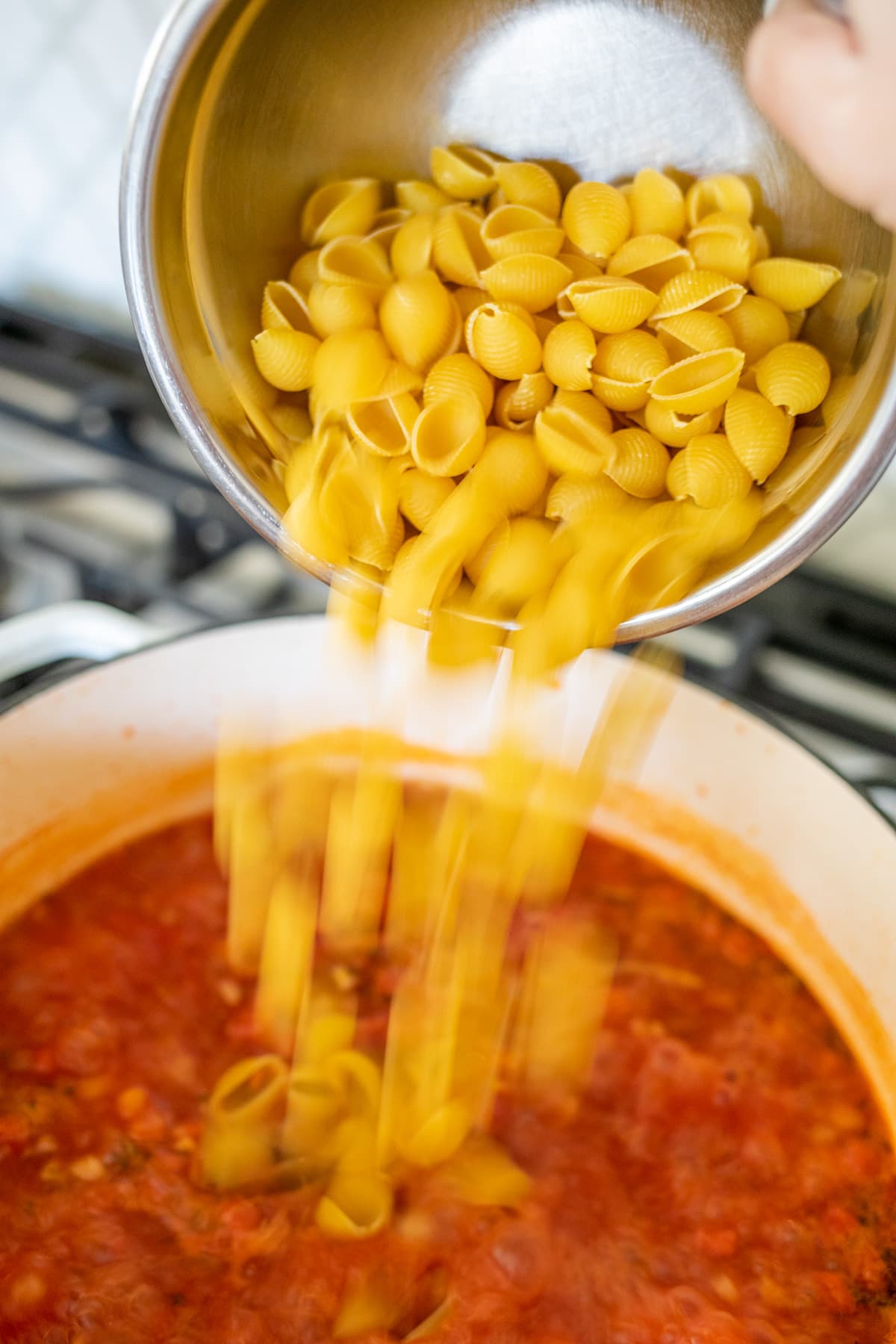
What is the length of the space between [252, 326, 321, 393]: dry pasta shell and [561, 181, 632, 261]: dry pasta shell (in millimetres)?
213

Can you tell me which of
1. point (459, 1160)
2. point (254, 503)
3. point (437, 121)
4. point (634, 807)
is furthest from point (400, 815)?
point (437, 121)

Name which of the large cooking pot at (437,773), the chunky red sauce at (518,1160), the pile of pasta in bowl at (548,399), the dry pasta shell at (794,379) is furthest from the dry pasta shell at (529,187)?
the chunky red sauce at (518,1160)

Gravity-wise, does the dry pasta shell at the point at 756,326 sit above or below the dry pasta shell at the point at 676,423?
above

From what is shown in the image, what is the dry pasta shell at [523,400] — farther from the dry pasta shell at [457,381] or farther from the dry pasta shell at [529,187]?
the dry pasta shell at [529,187]

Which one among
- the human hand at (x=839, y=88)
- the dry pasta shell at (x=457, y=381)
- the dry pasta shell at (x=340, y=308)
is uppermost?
the human hand at (x=839, y=88)

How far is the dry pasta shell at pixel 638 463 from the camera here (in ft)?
2.60

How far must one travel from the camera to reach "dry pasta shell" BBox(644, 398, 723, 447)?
0.79 metres

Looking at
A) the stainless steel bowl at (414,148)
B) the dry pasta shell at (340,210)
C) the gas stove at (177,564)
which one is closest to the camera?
the stainless steel bowl at (414,148)

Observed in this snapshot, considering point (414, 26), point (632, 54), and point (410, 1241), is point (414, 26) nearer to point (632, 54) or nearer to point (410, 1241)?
point (632, 54)

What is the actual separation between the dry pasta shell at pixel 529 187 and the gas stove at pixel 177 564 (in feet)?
1.53

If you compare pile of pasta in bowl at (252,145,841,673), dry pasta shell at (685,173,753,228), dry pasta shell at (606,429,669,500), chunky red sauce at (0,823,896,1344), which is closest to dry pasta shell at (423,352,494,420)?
pile of pasta in bowl at (252,145,841,673)

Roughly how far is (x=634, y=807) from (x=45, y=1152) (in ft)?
2.21

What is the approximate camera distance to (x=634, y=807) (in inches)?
48.3

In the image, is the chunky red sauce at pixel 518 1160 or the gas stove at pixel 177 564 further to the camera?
the gas stove at pixel 177 564
